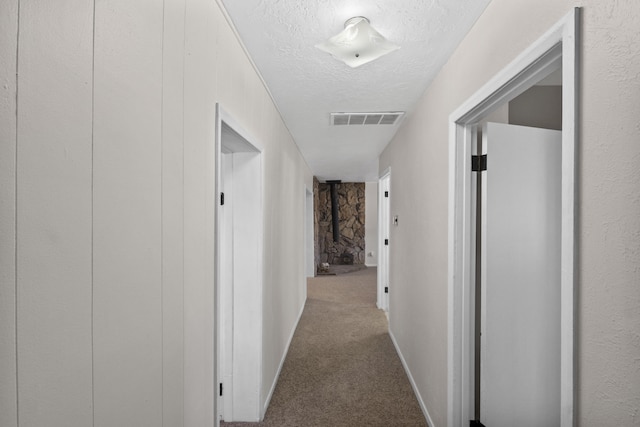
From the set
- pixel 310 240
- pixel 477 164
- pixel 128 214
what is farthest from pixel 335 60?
pixel 310 240

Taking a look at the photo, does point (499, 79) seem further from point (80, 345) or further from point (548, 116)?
point (80, 345)

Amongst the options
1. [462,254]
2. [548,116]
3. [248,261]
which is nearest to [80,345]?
[248,261]

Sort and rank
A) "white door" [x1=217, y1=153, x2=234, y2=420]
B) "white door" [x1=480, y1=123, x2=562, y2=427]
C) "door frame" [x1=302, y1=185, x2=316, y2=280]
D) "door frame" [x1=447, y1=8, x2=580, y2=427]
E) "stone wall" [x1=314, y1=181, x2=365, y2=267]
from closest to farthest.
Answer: "door frame" [x1=447, y1=8, x2=580, y2=427] → "white door" [x1=480, y1=123, x2=562, y2=427] → "white door" [x1=217, y1=153, x2=234, y2=420] → "door frame" [x1=302, y1=185, x2=316, y2=280] → "stone wall" [x1=314, y1=181, x2=365, y2=267]

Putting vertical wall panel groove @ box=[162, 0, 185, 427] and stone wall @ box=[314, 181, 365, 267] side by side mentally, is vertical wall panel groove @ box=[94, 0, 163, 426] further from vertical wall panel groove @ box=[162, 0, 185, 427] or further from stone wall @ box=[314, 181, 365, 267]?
stone wall @ box=[314, 181, 365, 267]

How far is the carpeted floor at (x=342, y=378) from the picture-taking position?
229 cm

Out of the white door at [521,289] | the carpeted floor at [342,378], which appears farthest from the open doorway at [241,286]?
the white door at [521,289]

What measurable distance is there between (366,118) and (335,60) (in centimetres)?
119

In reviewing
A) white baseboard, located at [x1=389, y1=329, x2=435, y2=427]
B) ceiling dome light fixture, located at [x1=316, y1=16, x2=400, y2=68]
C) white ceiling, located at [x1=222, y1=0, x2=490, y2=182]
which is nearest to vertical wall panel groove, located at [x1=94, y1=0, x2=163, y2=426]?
white ceiling, located at [x1=222, y1=0, x2=490, y2=182]

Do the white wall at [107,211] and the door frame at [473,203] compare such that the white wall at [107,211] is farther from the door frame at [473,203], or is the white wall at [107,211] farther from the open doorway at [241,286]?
the door frame at [473,203]

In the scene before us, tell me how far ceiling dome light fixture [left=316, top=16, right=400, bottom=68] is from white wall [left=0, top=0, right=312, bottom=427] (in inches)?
21.5

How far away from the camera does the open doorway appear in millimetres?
2160

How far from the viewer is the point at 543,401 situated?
5.64 ft

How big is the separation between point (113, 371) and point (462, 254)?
1.61 metres

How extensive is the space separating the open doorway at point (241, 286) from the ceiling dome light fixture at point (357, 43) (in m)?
0.81
